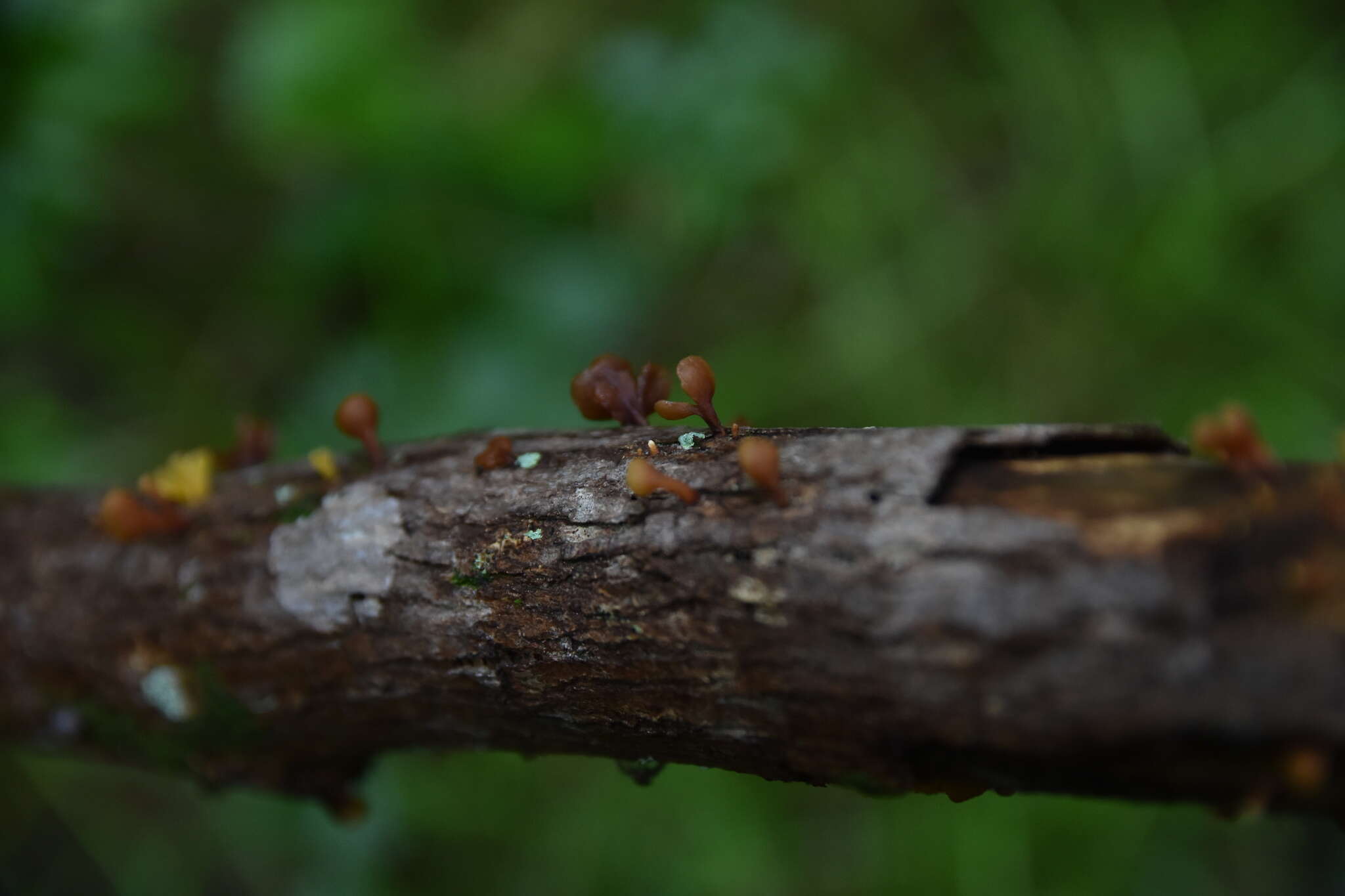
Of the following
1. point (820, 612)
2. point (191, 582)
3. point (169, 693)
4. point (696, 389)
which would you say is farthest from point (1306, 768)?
point (169, 693)

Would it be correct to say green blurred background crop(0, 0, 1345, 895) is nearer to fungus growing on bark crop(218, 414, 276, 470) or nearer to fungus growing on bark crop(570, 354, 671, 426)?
fungus growing on bark crop(218, 414, 276, 470)

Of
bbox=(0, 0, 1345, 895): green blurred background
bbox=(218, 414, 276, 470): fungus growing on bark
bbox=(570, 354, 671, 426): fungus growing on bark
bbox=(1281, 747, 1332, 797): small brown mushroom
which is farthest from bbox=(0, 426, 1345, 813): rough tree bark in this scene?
bbox=(0, 0, 1345, 895): green blurred background

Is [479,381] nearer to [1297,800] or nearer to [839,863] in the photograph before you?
[839,863]

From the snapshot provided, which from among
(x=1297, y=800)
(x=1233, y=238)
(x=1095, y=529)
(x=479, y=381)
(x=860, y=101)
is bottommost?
(x=1297, y=800)

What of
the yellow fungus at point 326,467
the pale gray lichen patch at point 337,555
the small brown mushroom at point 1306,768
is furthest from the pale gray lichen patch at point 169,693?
the small brown mushroom at point 1306,768

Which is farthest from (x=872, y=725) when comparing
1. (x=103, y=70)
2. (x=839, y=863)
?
(x=103, y=70)

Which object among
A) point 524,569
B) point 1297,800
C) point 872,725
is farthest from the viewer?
point 524,569

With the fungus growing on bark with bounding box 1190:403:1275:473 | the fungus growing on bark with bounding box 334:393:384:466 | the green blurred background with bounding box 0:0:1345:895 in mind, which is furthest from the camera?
the green blurred background with bounding box 0:0:1345:895
